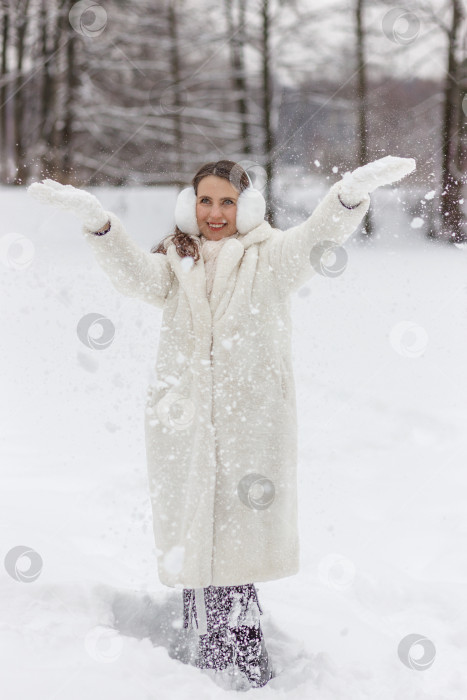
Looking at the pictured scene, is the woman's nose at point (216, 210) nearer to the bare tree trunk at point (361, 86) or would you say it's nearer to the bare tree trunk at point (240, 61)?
the bare tree trunk at point (361, 86)

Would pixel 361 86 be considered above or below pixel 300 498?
above

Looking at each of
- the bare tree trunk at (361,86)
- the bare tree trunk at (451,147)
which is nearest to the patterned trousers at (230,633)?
the bare tree trunk at (451,147)

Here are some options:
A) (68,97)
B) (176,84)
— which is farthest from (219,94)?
(68,97)

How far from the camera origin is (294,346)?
6.21 meters

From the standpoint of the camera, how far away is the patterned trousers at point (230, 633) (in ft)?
7.91

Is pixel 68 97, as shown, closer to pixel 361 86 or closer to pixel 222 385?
pixel 361 86

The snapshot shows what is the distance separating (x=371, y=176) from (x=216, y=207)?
523mm

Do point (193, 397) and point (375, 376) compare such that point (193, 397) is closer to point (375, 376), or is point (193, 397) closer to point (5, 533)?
point (5, 533)

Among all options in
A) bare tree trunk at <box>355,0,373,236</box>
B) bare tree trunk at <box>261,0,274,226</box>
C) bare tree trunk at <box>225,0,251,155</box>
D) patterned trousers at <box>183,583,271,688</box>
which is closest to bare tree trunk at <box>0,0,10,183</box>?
bare tree trunk at <box>225,0,251,155</box>

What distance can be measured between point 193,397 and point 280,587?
124 centimetres

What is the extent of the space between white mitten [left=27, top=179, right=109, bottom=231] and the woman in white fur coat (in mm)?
17

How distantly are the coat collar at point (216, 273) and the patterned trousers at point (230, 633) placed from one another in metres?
0.92

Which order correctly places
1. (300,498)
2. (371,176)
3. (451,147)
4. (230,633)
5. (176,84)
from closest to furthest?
(371,176) < (230,633) < (300,498) < (451,147) < (176,84)

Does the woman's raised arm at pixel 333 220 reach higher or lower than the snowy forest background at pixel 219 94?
lower
